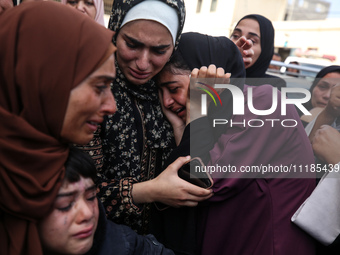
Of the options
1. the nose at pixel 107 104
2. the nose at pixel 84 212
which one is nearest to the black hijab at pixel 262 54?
the nose at pixel 107 104

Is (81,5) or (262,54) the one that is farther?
(262,54)

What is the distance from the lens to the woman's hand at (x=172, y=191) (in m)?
1.28

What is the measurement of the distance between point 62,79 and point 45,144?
20 cm

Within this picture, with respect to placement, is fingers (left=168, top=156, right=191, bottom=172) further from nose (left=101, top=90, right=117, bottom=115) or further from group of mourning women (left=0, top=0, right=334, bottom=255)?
nose (left=101, top=90, right=117, bottom=115)

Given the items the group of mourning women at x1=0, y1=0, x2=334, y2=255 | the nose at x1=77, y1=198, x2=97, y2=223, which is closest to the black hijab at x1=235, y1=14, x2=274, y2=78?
the group of mourning women at x1=0, y1=0, x2=334, y2=255

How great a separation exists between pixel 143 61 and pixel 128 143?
41cm

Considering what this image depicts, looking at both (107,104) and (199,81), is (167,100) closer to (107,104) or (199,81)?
(199,81)

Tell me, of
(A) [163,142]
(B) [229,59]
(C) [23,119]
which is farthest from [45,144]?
(B) [229,59]

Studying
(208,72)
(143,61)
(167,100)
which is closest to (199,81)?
(208,72)

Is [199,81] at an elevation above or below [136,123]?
above

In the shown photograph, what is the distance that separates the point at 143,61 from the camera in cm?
135

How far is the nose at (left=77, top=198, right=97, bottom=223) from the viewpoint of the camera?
2.97 feet

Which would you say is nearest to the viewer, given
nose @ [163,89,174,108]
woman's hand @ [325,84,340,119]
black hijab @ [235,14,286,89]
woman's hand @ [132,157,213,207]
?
woman's hand @ [132,157,213,207]

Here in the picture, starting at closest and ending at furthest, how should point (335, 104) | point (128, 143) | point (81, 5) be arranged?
point (128, 143) < point (335, 104) < point (81, 5)
